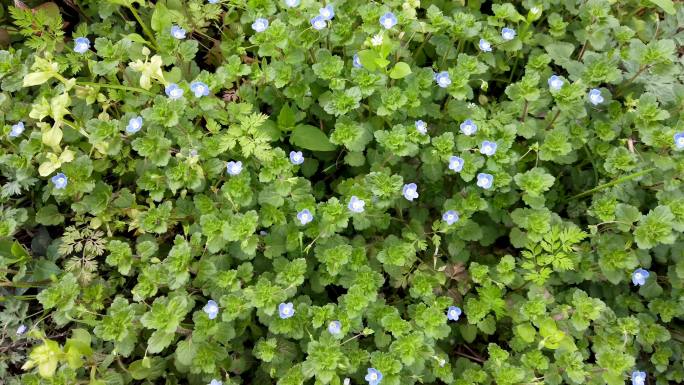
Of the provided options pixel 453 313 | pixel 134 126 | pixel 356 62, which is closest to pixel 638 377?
pixel 453 313

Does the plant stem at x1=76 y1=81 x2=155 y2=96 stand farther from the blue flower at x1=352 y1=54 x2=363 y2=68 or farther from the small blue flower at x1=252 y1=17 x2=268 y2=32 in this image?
the blue flower at x1=352 y1=54 x2=363 y2=68

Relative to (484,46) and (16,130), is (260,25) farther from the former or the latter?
(16,130)

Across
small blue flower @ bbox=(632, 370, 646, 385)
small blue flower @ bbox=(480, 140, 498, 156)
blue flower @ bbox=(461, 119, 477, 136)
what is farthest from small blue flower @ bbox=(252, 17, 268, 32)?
small blue flower @ bbox=(632, 370, 646, 385)

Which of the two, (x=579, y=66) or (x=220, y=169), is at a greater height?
(x=579, y=66)

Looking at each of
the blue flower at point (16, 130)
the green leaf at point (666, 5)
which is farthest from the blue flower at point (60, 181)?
the green leaf at point (666, 5)

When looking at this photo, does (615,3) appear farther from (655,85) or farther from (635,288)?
(635,288)

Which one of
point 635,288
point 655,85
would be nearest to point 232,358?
point 635,288
